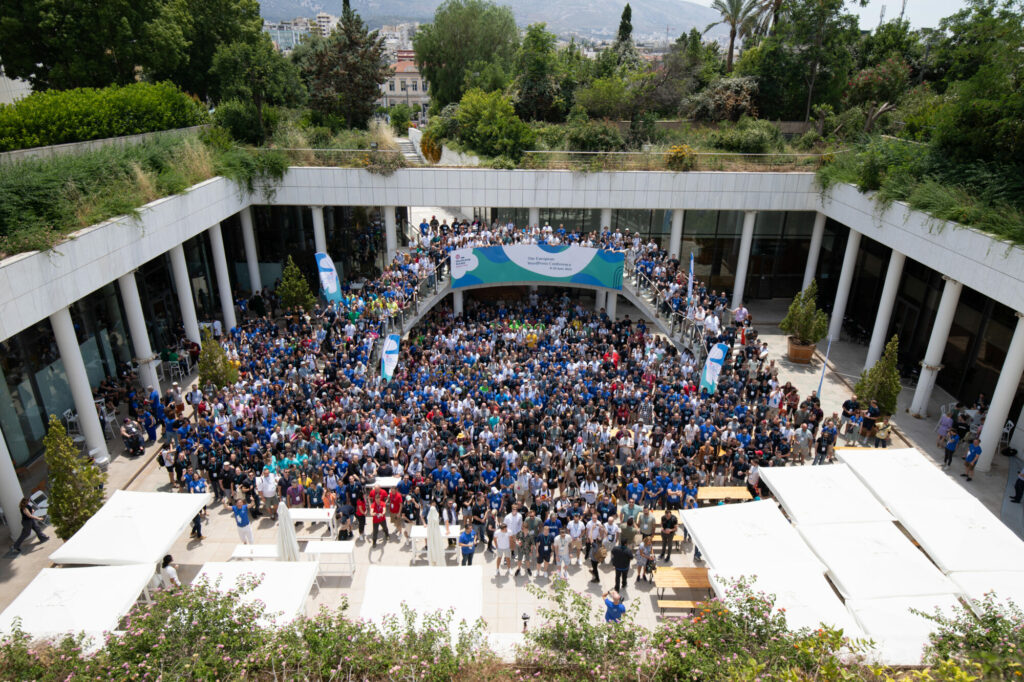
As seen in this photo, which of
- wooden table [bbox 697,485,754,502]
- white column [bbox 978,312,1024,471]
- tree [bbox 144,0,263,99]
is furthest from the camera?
tree [bbox 144,0,263,99]

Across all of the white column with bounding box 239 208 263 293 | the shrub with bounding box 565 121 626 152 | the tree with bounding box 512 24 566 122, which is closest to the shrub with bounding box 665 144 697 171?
the shrub with bounding box 565 121 626 152

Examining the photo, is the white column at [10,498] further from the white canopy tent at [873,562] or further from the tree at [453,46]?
the tree at [453,46]

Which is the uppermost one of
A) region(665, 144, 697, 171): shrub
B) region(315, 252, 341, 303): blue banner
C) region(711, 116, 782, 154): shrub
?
region(711, 116, 782, 154): shrub

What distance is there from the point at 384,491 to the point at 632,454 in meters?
6.28

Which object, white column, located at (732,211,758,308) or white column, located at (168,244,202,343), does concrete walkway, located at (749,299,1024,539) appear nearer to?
white column, located at (732,211,758,308)

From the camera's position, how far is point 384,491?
45.8ft

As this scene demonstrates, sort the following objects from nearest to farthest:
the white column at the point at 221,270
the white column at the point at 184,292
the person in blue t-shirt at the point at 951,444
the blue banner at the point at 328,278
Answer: the person in blue t-shirt at the point at 951,444, the white column at the point at 184,292, the blue banner at the point at 328,278, the white column at the point at 221,270

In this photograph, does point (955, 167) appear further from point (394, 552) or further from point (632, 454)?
point (394, 552)

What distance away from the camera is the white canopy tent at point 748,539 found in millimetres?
10773

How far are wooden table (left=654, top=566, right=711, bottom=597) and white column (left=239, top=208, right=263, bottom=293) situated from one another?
22.4 meters

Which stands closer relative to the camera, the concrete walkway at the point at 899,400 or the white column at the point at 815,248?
the concrete walkway at the point at 899,400

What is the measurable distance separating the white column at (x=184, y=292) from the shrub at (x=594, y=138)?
17.7 metres

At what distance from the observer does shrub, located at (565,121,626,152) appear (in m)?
29.2

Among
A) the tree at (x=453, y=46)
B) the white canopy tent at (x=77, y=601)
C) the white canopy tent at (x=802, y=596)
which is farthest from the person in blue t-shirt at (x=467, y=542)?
the tree at (x=453, y=46)
